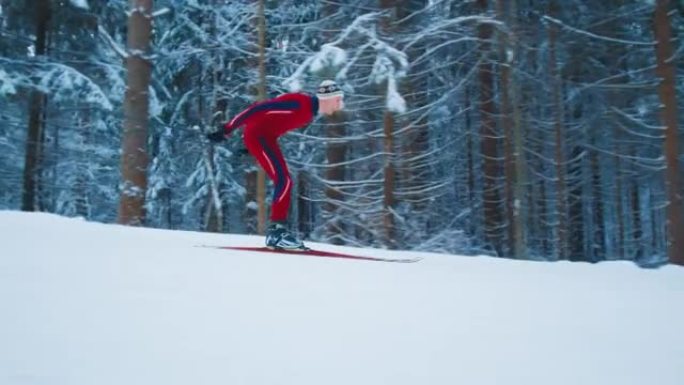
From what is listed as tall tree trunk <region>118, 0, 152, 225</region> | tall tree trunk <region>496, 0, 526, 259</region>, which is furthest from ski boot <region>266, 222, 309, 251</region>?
tall tree trunk <region>496, 0, 526, 259</region>

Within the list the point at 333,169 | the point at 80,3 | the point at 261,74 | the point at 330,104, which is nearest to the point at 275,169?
the point at 330,104

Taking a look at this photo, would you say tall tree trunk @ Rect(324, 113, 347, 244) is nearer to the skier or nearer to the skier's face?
the skier

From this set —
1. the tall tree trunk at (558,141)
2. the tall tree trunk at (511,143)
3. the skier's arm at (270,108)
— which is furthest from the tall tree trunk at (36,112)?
the tall tree trunk at (558,141)

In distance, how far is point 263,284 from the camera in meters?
2.84

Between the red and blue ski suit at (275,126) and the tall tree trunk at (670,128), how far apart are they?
7.67 meters

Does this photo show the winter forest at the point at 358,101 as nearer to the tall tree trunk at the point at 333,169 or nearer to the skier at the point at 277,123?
the tall tree trunk at the point at 333,169

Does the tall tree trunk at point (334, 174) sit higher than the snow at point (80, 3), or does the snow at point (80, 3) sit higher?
the snow at point (80, 3)

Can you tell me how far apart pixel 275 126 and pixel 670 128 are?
8089 millimetres

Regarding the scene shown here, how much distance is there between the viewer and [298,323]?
217 cm

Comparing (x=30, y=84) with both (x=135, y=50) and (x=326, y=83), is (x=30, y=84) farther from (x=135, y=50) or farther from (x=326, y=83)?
(x=326, y=83)

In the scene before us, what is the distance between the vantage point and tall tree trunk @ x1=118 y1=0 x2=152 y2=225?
7238 mm

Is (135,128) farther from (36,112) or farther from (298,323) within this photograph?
(36,112)

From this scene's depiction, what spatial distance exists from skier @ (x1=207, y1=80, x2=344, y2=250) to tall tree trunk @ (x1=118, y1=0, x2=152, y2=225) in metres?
2.61

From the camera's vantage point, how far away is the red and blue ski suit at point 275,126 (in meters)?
5.15
